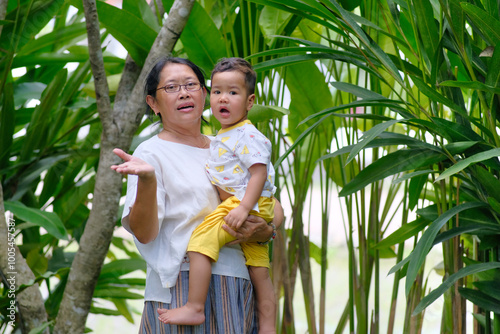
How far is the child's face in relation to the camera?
840 mm

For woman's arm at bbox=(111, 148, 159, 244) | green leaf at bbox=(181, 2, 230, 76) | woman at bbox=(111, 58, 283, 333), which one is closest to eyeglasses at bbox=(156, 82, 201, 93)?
woman at bbox=(111, 58, 283, 333)

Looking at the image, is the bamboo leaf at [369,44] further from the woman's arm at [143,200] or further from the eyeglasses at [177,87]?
the woman's arm at [143,200]

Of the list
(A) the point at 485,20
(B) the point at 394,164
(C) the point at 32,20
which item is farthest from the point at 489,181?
(C) the point at 32,20

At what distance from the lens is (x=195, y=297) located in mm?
782

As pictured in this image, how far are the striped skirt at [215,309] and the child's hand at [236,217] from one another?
87mm

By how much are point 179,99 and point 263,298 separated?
0.34 metres

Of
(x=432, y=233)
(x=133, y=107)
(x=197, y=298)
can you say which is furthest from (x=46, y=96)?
(x=432, y=233)

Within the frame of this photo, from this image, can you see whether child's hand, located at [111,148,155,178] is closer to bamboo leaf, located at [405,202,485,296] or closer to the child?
the child

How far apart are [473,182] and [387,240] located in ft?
0.78

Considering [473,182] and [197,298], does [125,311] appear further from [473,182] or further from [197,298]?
[473,182]

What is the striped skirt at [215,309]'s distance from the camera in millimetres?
808

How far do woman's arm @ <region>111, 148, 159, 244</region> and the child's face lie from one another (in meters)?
0.18

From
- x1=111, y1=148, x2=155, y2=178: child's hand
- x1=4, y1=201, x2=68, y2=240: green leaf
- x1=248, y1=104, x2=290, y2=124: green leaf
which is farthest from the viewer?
x1=4, y1=201, x2=68, y2=240: green leaf

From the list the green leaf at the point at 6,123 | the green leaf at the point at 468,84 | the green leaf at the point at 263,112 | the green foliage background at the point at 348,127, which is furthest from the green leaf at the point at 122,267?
the green leaf at the point at 468,84
